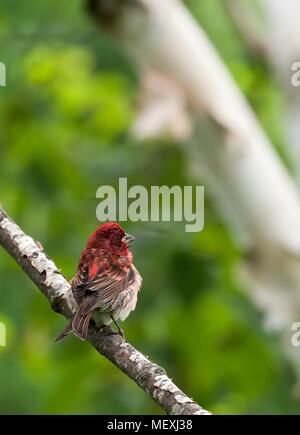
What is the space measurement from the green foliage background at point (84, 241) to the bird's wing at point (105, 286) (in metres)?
1.64

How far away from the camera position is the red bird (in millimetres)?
1945

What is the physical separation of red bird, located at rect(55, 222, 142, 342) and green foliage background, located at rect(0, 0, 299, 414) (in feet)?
5.36

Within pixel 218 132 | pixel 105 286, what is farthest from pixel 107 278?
pixel 218 132

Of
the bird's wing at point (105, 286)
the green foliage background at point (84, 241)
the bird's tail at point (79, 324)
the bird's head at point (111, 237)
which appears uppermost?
the green foliage background at point (84, 241)

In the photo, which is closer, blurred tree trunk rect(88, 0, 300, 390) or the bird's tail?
the bird's tail

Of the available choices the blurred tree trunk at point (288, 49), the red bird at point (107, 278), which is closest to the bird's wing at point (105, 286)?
the red bird at point (107, 278)

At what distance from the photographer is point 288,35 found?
448 cm

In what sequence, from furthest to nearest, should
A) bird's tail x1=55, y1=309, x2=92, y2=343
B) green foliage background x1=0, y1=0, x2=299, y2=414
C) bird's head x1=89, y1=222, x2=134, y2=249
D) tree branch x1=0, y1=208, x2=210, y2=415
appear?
green foliage background x1=0, y1=0, x2=299, y2=414
bird's head x1=89, y1=222, x2=134, y2=249
bird's tail x1=55, y1=309, x2=92, y2=343
tree branch x1=0, y1=208, x2=210, y2=415

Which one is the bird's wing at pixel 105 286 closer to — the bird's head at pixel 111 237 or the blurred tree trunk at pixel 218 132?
the bird's head at pixel 111 237

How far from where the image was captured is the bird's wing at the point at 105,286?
1929 millimetres

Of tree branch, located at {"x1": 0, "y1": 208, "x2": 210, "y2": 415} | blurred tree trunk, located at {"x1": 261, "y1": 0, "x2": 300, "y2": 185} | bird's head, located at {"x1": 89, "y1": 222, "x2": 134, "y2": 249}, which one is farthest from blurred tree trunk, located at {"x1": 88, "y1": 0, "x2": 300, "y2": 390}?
tree branch, located at {"x1": 0, "y1": 208, "x2": 210, "y2": 415}

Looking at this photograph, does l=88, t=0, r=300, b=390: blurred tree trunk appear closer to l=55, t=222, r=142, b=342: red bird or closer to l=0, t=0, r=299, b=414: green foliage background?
l=0, t=0, r=299, b=414: green foliage background
